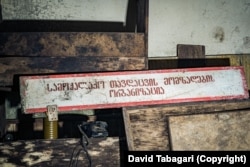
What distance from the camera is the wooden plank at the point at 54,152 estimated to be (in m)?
2.41

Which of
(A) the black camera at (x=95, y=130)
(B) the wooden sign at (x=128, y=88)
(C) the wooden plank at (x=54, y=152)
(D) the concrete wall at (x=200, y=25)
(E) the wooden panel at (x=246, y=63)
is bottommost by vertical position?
(C) the wooden plank at (x=54, y=152)

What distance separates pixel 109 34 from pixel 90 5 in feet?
3.28

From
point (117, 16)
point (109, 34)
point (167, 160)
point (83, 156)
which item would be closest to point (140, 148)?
point (167, 160)

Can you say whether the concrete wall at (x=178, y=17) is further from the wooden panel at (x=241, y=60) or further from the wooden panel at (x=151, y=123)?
the wooden panel at (x=151, y=123)

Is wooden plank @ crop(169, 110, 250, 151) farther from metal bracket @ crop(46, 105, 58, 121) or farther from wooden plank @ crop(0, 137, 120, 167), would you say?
metal bracket @ crop(46, 105, 58, 121)

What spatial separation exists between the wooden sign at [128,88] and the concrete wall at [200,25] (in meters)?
0.92

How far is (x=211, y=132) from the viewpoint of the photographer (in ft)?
9.11

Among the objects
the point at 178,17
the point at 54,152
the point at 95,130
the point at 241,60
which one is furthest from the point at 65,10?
the point at 241,60

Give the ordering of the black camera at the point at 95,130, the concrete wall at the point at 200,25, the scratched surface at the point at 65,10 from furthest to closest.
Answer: the concrete wall at the point at 200,25 → the scratched surface at the point at 65,10 → the black camera at the point at 95,130

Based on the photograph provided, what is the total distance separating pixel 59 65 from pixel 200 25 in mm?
2387

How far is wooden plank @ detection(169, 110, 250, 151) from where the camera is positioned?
8.91 feet

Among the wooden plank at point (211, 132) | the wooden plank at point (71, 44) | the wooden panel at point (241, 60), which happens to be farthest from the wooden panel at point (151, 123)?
the wooden panel at point (241, 60)

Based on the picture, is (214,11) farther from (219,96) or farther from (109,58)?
(109,58)

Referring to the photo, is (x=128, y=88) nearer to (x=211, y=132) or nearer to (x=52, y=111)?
(x=52, y=111)
